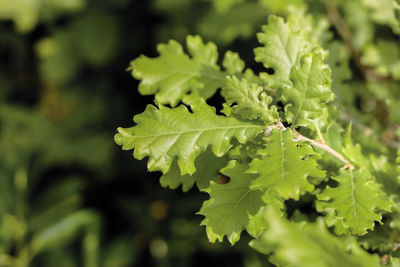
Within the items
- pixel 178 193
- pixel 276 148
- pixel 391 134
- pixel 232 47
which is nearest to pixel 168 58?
pixel 276 148

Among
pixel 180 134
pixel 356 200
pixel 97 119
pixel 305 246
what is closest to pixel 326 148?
pixel 356 200

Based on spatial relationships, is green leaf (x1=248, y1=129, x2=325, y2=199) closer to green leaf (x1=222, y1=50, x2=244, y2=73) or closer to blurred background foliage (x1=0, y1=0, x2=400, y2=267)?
green leaf (x1=222, y1=50, x2=244, y2=73)

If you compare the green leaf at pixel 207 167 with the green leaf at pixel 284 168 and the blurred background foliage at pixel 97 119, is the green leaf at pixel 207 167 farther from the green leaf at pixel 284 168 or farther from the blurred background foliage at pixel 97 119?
the blurred background foliage at pixel 97 119

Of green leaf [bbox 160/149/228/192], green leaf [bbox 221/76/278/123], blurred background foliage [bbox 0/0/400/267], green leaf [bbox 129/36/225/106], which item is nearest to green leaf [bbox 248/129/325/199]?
green leaf [bbox 221/76/278/123]

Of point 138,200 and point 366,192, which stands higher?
point 366,192

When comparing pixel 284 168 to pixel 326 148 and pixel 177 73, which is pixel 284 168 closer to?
pixel 326 148

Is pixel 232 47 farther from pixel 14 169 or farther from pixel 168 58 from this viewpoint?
pixel 14 169
